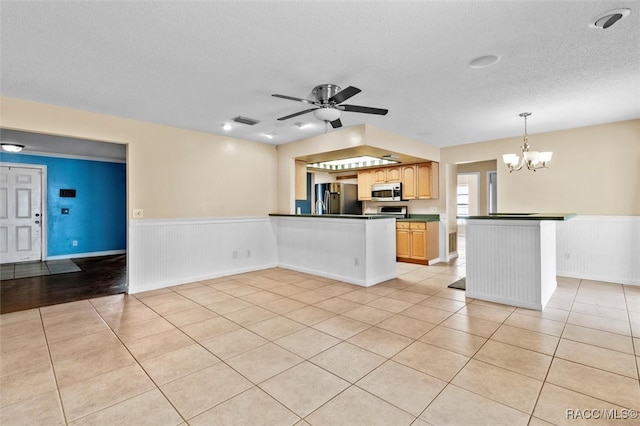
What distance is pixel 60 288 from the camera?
4.48 metres

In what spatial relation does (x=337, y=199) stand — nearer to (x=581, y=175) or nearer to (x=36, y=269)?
(x=581, y=175)

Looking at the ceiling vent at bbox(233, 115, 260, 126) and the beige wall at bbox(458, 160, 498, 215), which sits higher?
the ceiling vent at bbox(233, 115, 260, 126)

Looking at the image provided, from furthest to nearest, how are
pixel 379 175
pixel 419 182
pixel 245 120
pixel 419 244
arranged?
pixel 379 175 < pixel 419 182 < pixel 419 244 < pixel 245 120

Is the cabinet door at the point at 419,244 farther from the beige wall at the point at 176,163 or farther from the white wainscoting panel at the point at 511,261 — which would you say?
the beige wall at the point at 176,163

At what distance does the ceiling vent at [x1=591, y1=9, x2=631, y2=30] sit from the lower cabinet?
433 cm

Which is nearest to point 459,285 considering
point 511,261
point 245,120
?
point 511,261

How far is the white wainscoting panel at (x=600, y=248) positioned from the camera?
4.46 meters

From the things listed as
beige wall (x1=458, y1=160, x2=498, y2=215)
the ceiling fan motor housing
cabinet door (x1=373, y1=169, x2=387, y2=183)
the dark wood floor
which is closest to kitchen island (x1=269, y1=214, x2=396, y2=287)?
the ceiling fan motor housing

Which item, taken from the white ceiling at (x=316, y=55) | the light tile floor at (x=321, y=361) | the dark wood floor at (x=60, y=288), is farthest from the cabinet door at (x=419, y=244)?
the dark wood floor at (x=60, y=288)

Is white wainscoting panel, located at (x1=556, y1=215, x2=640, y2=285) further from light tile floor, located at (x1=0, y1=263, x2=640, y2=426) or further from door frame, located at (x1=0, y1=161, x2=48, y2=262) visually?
door frame, located at (x1=0, y1=161, x2=48, y2=262)

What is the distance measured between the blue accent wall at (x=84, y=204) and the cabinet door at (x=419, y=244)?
24.2ft

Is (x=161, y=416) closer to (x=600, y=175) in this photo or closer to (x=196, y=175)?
(x=196, y=175)

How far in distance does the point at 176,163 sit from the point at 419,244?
4823 millimetres

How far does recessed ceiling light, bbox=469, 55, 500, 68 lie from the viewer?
2.52 meters
